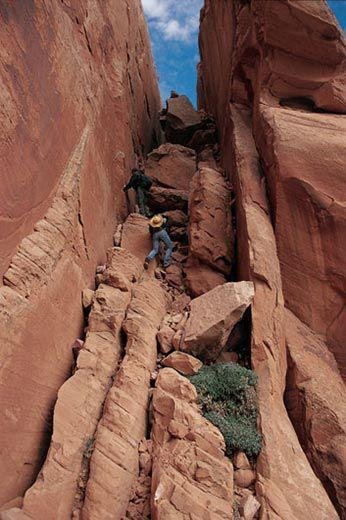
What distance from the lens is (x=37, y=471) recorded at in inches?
246

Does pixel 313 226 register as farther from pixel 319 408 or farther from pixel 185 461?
pixel 185 461

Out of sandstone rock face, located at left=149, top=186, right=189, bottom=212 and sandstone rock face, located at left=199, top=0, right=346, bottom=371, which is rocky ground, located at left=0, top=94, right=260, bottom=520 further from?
sandstone rock face, located at left=149, top=186, right=189, bottom=212

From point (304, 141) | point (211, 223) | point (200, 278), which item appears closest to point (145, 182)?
point (211, 223)

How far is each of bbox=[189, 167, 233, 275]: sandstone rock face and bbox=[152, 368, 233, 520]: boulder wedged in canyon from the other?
4.28m

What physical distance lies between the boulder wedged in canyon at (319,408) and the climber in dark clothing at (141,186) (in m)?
6.92

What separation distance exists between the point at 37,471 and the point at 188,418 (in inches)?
101

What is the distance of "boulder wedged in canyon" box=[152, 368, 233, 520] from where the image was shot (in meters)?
5.38

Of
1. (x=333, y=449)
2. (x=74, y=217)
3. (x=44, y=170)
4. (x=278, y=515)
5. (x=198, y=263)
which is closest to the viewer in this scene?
(x=278, y=515)

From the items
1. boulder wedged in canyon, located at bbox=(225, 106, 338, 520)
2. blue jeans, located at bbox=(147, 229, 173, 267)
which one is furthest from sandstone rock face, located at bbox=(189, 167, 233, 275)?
blue jeans, located at bbox=(147, 229, 173, 267)

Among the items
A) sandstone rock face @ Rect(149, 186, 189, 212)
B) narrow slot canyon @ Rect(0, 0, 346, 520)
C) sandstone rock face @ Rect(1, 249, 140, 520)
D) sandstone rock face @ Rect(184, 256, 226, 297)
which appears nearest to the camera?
sandstone rock face @ Rect(1, 249, 140, 520)

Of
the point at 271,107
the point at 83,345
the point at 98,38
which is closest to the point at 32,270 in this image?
the point at 83,345

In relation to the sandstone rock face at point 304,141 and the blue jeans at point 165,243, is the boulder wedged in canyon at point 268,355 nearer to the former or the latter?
the sandstone rock face at point 304,141

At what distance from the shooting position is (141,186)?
540 inches

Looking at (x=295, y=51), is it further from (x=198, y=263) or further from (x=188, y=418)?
(x=188, y=418)
